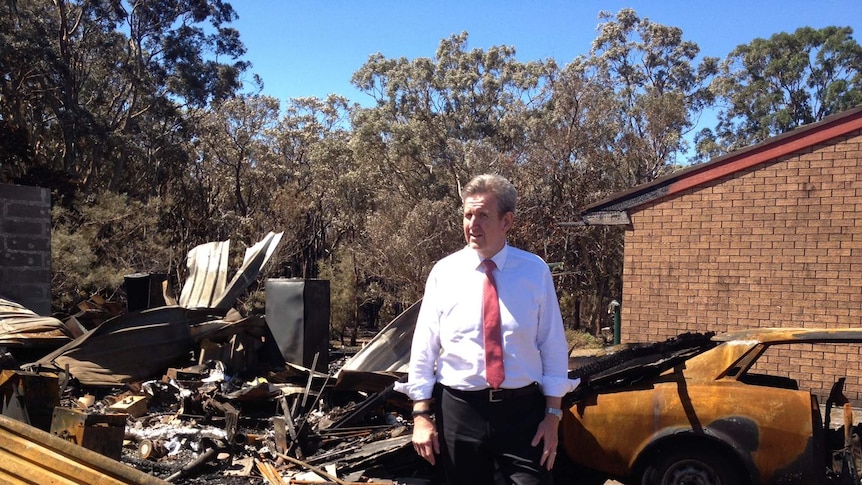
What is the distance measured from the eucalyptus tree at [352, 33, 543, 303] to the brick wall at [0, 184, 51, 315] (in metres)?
10.8

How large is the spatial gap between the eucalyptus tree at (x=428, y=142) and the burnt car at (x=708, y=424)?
557 inches

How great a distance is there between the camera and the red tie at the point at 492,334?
8.79ft

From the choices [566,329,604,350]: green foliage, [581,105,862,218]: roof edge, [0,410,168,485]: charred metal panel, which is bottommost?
[566,329,604,350]: green foliage

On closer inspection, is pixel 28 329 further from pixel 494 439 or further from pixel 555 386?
pixel 555 386

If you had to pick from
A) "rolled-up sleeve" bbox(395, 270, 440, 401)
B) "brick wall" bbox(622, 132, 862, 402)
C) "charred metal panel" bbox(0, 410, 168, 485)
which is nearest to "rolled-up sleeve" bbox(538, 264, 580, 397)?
"rolled-up sleeve" bbox(395, 270, 440, 401)

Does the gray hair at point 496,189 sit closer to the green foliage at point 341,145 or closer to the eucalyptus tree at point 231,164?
the green foliage at point 341,145

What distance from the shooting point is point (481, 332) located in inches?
108

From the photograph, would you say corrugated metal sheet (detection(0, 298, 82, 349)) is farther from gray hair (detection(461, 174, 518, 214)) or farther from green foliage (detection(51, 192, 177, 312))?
green foliage (detection(51, 192, 177, 312))

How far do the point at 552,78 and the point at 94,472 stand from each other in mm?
27009

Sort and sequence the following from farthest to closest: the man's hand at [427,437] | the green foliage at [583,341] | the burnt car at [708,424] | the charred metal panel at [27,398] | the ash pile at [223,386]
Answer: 1. the green foliage at [583,341]
2. the ash pile at [223,386]
3. the burnt car at [708,424]
4. the charred metal panel at [27,398]
5. the man's hand at [427,437]

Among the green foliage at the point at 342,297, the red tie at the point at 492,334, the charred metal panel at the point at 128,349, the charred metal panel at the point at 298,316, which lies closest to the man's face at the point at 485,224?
the red tie at the point at 492,334

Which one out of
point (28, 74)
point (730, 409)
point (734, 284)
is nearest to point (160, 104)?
point (28, 74)

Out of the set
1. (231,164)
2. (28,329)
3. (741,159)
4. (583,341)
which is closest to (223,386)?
(28,329)

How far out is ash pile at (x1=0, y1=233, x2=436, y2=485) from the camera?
19.3 feet
